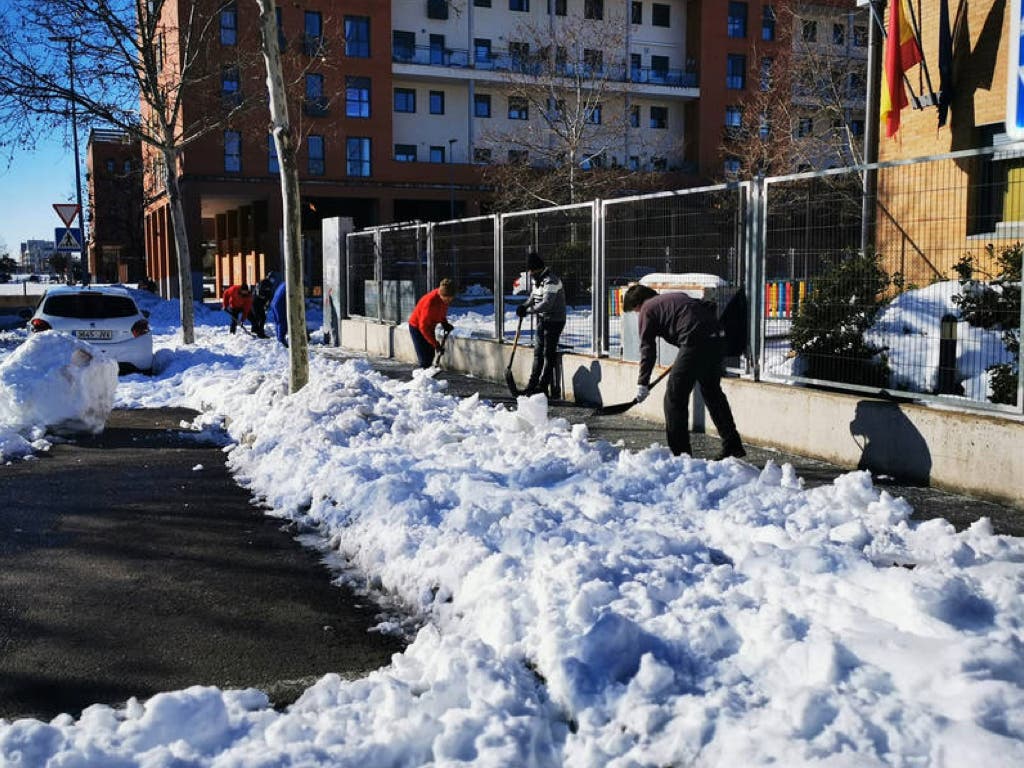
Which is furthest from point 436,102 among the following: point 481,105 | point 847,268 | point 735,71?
point 847,268

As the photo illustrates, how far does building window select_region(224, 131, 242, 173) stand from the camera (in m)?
46.6

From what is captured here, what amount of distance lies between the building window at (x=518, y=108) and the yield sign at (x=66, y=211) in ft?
94.5

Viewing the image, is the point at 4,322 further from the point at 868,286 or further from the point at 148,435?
the point at 868,286

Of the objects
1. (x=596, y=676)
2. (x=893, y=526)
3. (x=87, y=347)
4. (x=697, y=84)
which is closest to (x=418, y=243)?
(x=87, y=347)

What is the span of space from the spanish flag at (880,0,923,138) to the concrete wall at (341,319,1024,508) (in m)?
6.52

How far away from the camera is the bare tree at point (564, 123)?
39.8 meters

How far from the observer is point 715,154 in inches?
2132

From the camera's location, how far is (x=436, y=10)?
167ft

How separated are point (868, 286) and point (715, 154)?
48.2 m

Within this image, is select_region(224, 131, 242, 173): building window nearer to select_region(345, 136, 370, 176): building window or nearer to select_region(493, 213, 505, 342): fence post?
select_region(345, 136, 370, 176): building window

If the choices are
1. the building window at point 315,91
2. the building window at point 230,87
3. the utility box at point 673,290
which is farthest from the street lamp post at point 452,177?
the utility box at point 673,290

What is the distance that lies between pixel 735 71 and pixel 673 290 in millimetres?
49529

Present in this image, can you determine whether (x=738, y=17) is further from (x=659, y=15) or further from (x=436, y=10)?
(x=436, y=10)

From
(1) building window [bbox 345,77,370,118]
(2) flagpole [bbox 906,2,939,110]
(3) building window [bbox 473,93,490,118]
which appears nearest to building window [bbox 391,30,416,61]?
(1) building window [bbox 345,77,370,118]
